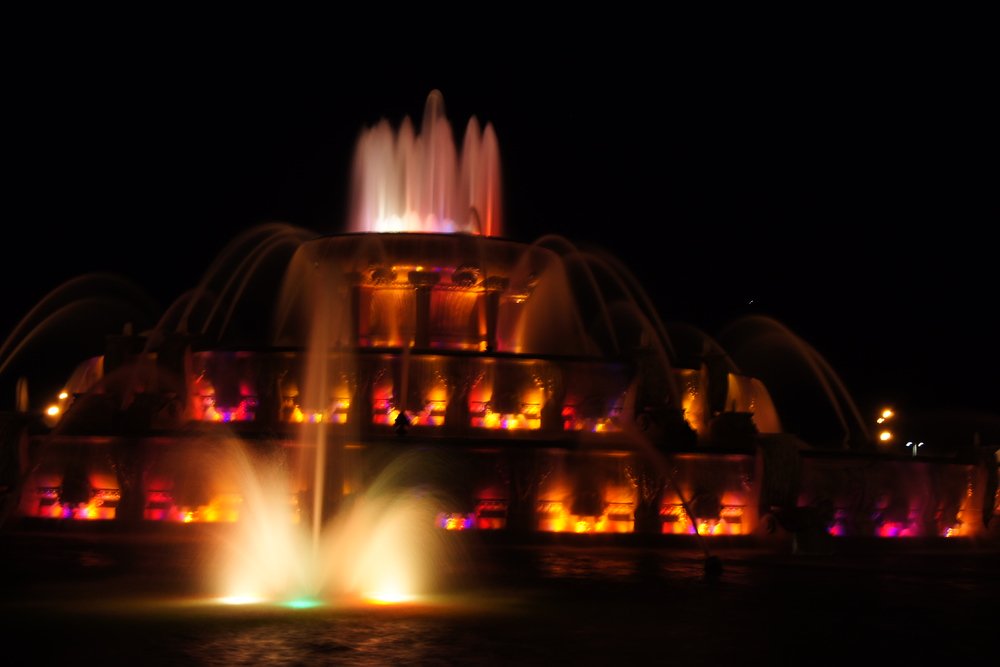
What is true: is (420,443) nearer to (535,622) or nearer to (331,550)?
(331,550)

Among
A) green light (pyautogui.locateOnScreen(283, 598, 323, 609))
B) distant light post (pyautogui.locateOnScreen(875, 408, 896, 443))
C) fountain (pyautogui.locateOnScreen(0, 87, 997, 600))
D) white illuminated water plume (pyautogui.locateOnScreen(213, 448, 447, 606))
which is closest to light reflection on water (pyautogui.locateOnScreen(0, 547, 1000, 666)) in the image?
green light (pyautogui.locateOnScreen(283, 598, 323, 609))

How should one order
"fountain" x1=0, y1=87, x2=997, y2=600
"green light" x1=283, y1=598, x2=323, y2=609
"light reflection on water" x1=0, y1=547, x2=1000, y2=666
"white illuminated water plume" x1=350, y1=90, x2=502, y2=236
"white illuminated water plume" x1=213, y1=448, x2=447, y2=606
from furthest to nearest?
1. "white illuminated water plume" x1=350, y1=90, x2=502, y2=236
2. "fountain" x1=0, y1=87, x2=997, y2=600
3. "white illuminated water plume" x1=213, y1=448, x2=447, y2=606
4. "green light" x1=283, y1=598, x2=323, y2=609
5. "light reflection on water" x1=0, y1=547, x2=1000, y2=666

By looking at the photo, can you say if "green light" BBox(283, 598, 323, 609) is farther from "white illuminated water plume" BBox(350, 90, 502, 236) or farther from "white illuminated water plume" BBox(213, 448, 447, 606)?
"white illuminated water plume" BBox(350, 90, 502, 236)

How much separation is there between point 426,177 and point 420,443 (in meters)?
14.4

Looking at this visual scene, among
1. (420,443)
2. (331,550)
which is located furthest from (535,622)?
(420,443)

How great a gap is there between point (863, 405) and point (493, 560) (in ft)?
125

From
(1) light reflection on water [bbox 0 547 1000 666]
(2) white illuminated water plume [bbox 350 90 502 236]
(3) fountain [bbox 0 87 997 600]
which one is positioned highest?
(2) white illuminated water plume [bbox 350 90 502 236]

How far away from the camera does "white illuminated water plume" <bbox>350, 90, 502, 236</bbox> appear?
34094 mm

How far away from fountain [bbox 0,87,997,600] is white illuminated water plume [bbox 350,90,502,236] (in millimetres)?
2860

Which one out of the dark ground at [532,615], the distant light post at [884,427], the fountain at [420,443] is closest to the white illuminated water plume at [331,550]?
the fountain at [420,443]

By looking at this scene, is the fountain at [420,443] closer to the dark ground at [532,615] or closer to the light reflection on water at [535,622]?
the dark ground at [532,615]

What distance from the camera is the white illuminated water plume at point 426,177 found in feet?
112

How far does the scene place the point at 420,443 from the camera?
2111 cm

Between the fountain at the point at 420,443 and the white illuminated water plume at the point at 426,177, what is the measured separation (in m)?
2.86
